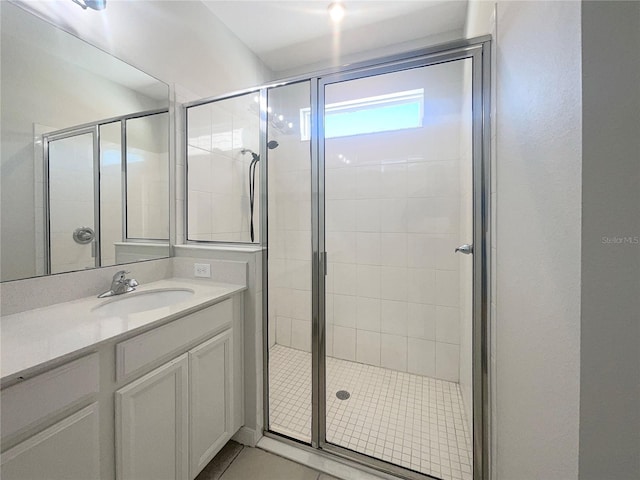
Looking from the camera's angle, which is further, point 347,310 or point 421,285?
point 347,310

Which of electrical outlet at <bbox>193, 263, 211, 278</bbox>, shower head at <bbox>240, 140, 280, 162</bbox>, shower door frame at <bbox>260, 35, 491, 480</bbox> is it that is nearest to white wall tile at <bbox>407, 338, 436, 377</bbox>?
shower door frame at <bbox>260, 35, 491, 480</bbox>

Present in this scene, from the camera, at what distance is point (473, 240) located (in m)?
1.21

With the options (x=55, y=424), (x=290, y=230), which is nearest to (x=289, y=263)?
(x=290, y=230)

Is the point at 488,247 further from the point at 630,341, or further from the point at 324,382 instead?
the point at 324,382

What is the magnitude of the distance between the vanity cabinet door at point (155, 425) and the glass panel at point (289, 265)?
0.60 meters

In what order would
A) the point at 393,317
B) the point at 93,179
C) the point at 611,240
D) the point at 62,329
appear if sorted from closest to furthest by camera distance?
the point at 611,240 < the point at 62,329 < the point at 93,179 < the point at 393,317

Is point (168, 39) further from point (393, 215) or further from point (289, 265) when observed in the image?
point (393, 215)

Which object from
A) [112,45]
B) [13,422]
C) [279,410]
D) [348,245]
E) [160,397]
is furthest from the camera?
[348,245]

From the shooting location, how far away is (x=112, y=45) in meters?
1.37

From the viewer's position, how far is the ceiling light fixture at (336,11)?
179cm

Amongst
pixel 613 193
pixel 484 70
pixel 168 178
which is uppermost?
pixel 484 70

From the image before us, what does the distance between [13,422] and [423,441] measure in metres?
1.72

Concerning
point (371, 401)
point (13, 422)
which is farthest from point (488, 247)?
point (13, 422)

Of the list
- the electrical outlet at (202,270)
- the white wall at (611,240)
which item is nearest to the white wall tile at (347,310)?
the electrical outlet at (202,270)
